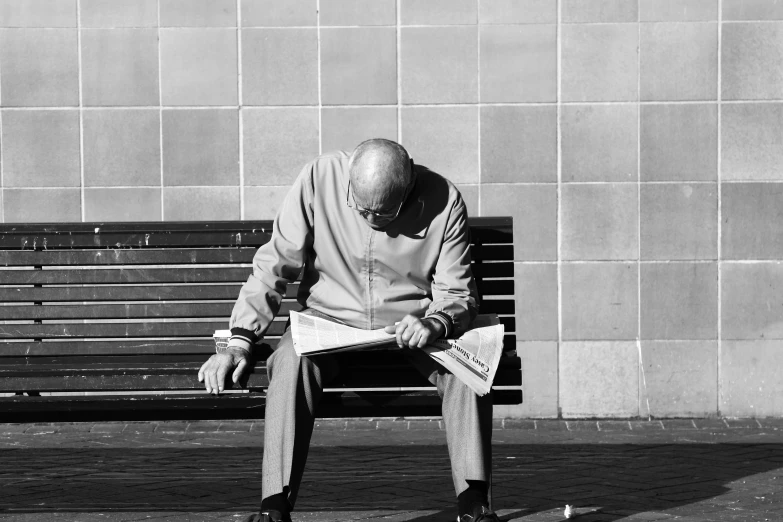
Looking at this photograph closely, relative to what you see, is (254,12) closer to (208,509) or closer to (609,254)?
(609,254)

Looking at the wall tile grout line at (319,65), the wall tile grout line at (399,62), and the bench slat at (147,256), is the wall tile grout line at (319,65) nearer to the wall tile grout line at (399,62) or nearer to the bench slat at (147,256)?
the wall tile grout line at (399,62)

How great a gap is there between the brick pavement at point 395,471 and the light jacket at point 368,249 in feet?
2.75

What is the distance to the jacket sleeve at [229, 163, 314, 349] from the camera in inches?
169

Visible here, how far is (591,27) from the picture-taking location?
263 inches

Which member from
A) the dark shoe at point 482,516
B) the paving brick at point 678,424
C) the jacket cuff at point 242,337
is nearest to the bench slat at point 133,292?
the jacket cuff at point 242,337

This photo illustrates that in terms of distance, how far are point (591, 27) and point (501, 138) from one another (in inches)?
29.9

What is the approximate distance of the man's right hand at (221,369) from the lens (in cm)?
414

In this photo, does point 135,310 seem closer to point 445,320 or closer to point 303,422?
point 303,422

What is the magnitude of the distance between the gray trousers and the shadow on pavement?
1.90ft

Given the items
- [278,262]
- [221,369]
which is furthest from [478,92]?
[221,369]

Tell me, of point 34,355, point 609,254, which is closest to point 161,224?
point 34,355

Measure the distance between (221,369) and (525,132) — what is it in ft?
10.1

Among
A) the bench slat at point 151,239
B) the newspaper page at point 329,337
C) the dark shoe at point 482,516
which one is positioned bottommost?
the dark shoe at point 482,516

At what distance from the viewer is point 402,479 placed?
A: 533 centimetres
